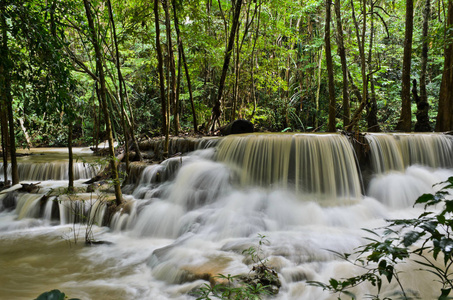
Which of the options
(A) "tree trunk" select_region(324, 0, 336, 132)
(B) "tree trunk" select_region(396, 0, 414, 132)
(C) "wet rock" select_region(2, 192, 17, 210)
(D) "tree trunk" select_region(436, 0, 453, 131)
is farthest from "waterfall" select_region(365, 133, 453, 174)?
(C) "wet rock" select_region(2, 192, 17, 210)

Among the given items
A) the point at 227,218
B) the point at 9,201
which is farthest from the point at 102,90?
the point at 9,201

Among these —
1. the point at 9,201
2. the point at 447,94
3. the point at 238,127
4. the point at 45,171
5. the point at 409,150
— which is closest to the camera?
the point at 9,201

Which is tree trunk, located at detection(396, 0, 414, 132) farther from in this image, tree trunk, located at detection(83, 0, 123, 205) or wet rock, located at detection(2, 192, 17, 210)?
wet rock, located at detection(2, 192, 17, 210)

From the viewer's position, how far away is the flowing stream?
3.01 metres

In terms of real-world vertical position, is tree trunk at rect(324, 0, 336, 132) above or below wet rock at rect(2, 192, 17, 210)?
above

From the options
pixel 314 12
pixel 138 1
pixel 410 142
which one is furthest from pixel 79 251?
pixel 314 12

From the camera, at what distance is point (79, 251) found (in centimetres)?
391

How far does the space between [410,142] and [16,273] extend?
7186 mm

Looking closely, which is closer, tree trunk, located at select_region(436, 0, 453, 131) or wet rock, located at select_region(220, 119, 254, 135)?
tree trunk, located at select_region(436, 0, 453, 131)

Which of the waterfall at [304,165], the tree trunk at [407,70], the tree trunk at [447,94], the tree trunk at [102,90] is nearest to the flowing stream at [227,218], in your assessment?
the waterfall at [304,165]

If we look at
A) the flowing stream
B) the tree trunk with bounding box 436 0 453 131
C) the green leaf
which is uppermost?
the tree trunk with bounding box 436 0 453 131

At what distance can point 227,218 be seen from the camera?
4492mm

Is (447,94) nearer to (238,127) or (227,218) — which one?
(238,127)

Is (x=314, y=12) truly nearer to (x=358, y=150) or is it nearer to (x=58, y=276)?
(x=358, y=150)
